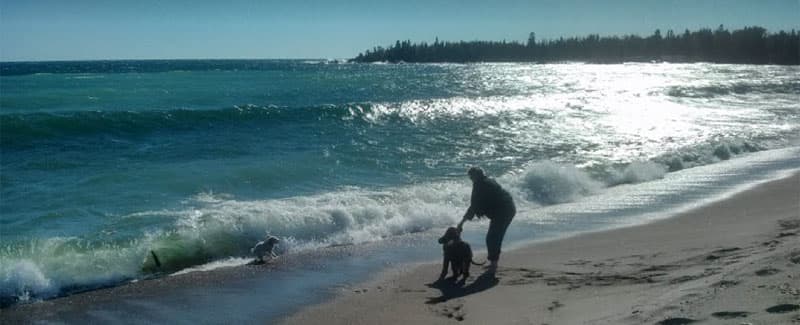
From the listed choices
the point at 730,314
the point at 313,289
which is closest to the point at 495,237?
the point at 313,289

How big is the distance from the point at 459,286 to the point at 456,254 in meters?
0.37

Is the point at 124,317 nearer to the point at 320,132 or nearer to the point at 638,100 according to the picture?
the point at 320,132

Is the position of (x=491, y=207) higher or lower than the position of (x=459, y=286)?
higher

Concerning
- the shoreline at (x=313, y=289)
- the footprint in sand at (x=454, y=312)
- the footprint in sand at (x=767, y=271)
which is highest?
the footprint in sand at (x=767, y=271)

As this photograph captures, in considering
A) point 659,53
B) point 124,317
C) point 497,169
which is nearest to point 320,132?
point 497,169

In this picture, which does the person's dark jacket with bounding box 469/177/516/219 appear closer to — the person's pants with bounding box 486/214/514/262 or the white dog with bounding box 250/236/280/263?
the person's pants with bounding box 486/214/514/262

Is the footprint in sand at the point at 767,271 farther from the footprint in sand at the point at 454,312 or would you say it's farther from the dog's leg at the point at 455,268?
the dog's leg at the point at 455,268

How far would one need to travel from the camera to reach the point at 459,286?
316 inches

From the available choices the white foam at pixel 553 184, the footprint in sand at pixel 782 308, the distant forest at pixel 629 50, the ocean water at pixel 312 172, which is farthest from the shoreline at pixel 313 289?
the distant forest at pixel 629 50

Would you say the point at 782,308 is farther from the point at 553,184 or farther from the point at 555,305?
the point at 553,184

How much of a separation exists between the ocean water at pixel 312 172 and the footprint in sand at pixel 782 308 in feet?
19.6

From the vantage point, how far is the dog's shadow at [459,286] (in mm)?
7621

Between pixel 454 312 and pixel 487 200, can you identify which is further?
pixel 487 200

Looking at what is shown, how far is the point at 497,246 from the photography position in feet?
28.3
